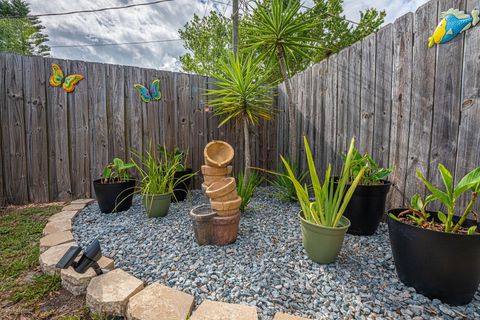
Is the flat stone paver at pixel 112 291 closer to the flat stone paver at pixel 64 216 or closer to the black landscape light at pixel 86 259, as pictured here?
the black landscape light at pixel 86 259

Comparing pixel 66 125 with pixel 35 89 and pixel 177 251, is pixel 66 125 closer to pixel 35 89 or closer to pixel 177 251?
pixel 35 89

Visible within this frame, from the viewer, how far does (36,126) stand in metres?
2.25

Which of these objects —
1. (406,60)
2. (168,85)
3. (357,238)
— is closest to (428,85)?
(406,60)

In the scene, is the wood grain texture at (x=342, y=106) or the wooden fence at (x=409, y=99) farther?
the wood grain texture at (x=342, y=106)

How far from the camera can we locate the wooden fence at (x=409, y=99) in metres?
1.18

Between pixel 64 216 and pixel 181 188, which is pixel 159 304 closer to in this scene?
pixel 64 216

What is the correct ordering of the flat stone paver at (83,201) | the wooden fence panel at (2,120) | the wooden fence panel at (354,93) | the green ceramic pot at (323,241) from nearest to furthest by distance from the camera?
the green ceramic pot at (323,241) → the wooden fence panel at (354,93) → the wooden fence panel at (2,120) → the flat stone paver at (83,201)

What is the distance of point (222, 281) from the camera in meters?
1.08

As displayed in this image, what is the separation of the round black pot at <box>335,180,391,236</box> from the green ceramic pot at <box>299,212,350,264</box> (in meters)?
0.37

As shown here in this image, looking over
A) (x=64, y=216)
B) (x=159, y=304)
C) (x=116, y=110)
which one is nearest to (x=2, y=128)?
(x=116, y=110)

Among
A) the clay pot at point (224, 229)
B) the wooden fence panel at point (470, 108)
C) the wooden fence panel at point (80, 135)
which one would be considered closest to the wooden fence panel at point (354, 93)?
the wooden fence panel at point (470, 108)

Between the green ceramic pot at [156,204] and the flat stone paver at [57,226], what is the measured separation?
0.54 m

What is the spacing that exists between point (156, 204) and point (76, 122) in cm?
138

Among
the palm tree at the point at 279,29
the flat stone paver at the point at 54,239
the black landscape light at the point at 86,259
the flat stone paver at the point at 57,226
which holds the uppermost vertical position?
the palm tree at the point at 279,29
